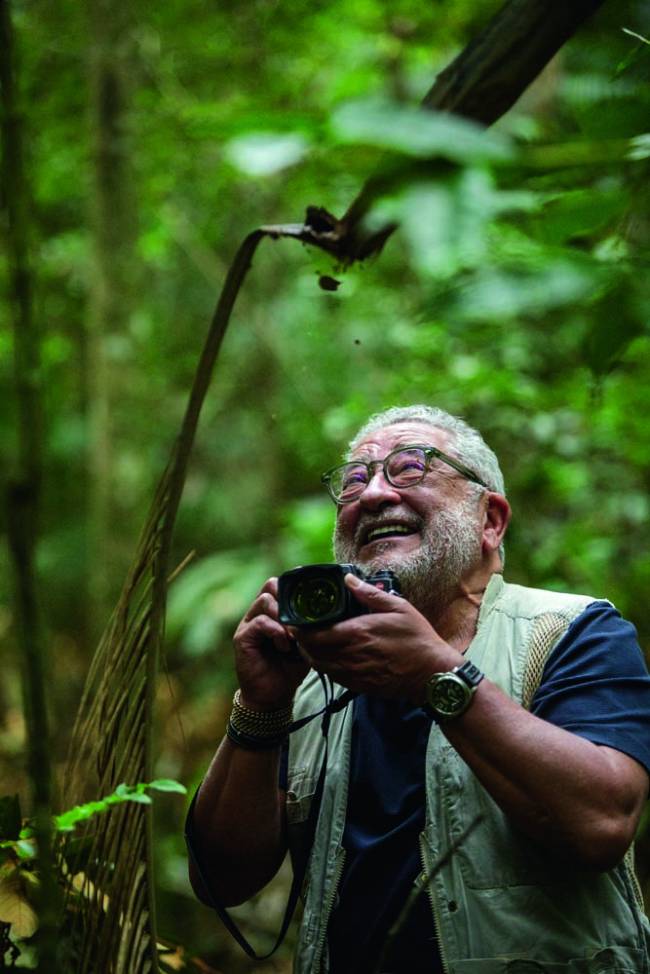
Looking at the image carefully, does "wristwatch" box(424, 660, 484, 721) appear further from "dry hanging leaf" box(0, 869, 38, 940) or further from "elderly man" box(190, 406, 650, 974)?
"dry hanging leaf" box(0, 869, 38, 940)

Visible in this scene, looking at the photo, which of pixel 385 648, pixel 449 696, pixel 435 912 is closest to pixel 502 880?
pixel 435 912

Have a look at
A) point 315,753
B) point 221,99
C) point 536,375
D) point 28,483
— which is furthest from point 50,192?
point 28,483

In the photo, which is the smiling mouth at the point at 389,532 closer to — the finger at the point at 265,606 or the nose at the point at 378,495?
the nose at the point at 378,495

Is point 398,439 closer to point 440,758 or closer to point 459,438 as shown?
point 459,438

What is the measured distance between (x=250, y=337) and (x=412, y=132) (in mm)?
7040

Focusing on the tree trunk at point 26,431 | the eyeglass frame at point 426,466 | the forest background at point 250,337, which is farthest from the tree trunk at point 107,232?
the tree trunk at point 26,431

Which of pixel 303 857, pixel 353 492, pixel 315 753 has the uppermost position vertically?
pixel 353 492

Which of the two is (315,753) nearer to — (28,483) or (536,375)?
(28,483)

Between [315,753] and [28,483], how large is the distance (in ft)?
4.60

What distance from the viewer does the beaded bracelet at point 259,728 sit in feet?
6.29

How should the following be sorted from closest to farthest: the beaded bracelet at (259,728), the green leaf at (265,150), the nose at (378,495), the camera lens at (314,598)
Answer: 1. the green leaf at (265,150)
2. the camera lens at (314,598)
3. the beaded bracelet at (259,728)
4. the nose at (378,495)

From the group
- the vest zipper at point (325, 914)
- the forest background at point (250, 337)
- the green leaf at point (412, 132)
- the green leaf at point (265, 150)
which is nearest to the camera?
the green leaf at point (412, 132)

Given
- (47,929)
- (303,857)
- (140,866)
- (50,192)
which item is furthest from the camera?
(50,192)

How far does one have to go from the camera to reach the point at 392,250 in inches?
263
